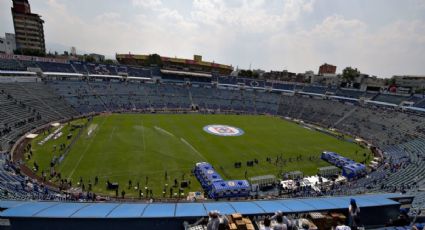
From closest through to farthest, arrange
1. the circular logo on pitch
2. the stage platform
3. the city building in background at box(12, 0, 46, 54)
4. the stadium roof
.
A: the stage platform
the stadium roof
the circular logo on pitch
the city building in background at box(12, 0, 46, 54)

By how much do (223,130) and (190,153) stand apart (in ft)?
57.4

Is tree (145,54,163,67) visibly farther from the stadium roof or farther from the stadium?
the stadium roof

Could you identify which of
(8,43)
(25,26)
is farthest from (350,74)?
(8,43)

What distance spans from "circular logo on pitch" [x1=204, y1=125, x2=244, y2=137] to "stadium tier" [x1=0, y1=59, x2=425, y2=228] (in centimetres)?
→ 946

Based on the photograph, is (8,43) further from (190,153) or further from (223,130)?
(190,153)

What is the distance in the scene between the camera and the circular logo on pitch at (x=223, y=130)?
53.1 meters

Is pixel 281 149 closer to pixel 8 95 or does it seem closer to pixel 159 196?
pixel 159 196

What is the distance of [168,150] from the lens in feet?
132

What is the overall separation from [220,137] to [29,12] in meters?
120

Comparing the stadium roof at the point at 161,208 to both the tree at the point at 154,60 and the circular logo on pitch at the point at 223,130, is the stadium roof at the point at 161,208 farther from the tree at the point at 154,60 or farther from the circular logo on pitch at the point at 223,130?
the tree at the point at 154,60

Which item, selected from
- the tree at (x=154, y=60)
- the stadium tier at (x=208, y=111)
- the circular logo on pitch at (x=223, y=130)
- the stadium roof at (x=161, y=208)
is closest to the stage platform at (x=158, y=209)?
the stadium roof at (x=161, y=208)

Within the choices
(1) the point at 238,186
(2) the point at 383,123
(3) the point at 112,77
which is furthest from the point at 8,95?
(2) the point at 383,123

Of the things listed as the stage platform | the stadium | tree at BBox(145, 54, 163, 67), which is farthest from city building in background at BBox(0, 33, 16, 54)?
Result: the stage platform

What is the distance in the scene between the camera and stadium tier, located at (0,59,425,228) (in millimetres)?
27859
